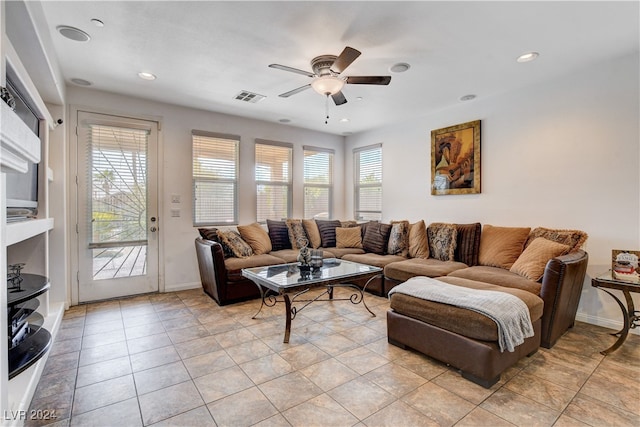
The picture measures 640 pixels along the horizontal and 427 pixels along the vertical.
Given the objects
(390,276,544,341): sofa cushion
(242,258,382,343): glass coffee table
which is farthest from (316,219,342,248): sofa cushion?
(390,276,544,341): sofa cushion

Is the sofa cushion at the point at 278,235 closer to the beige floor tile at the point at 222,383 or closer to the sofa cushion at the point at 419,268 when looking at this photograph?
the sofa cushion at the point at 419,268

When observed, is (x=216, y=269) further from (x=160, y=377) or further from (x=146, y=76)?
(x=146, y=76)

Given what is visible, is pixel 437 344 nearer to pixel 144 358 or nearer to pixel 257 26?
pixel 144 358

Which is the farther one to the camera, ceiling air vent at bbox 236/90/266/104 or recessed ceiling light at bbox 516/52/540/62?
ceiling air vent at bbox 236/90/266/104

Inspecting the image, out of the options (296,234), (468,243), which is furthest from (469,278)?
(296,234)

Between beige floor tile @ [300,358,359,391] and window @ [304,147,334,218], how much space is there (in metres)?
3.54

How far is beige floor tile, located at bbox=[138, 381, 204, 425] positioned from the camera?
177cm

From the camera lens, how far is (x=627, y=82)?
2.93 m

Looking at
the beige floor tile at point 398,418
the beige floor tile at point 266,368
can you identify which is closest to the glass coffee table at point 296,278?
the beige floor tile at point 266,368

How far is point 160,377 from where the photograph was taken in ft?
7.07

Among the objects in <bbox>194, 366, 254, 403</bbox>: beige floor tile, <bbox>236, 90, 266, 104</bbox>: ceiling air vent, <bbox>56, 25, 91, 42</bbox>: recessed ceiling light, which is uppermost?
<bbox>236, 90, 266, 104</bbox>: ceiling air vent

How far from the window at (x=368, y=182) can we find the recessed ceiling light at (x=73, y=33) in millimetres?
4177

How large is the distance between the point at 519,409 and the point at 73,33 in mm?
4056

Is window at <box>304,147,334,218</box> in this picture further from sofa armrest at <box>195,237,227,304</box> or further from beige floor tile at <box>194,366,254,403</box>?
beige floor tile at <box>194,366,254,403</box>
